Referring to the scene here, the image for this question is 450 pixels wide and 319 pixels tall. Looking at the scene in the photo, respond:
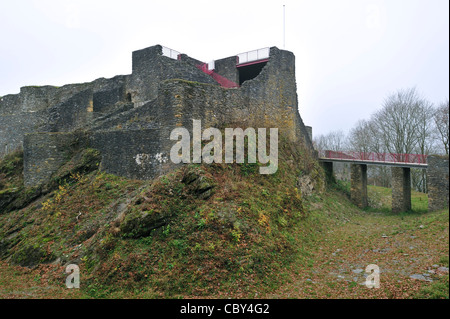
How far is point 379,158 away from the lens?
712 inches

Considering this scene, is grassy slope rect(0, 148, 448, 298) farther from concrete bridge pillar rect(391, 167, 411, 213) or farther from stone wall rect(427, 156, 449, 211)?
concrete bridge pillar rect(391, 167, 411, 213)

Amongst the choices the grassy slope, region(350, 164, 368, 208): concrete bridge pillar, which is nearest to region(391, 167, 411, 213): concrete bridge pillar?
region(350, 164, 368, 208): concrete bridge pillar

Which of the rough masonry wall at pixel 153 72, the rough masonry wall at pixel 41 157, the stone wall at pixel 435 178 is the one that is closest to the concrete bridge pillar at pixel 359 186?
the stone wall at pixel 435 178

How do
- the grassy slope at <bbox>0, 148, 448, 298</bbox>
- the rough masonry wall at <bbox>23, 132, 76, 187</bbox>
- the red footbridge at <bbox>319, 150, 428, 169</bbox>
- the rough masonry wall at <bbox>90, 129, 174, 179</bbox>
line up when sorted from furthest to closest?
the red footbridge at <bbox>319, 150, 428, 169</bbox>
the rough masonry wall at <bbox>23, 132, 76, 187</bbox>
the rough masonry wall at <bbox>90, 129, 174, 179</bbox>
the grassy slope at <bbox>0, 148, 448, 298</bbox>

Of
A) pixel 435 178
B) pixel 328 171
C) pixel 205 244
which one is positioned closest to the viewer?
pixel 205 244

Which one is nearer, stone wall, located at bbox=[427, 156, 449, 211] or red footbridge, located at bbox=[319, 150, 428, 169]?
stone wall, located at bbox=[427, 156, 449, 211]

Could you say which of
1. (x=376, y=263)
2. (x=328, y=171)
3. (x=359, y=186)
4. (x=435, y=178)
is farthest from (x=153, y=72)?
(x=435, y=178)

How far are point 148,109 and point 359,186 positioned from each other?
49.4 feet

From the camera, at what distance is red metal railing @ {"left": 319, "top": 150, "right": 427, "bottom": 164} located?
16.4 metres

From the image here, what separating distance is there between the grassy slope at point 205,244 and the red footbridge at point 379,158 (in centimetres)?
556

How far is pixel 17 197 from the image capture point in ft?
46.5

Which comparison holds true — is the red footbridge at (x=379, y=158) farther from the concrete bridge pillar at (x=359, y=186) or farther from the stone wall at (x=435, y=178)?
the stone wall at (x=435, y=178)

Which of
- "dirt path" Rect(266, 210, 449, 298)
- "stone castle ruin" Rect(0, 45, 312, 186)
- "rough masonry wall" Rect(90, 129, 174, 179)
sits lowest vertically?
"dirt path" Rect(266, 210, 449, 298)

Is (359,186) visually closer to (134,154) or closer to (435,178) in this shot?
(435,178)
